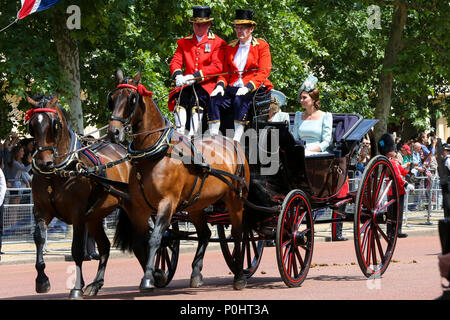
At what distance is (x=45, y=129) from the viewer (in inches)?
358

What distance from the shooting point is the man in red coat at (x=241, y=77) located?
10.1m

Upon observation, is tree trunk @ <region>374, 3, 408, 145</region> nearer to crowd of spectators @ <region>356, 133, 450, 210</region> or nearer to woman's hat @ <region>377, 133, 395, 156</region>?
crowd of spectators @ <region>356, 133, 450, 210</region>

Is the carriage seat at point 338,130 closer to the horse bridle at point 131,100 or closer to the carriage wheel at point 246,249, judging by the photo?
the carriage wheel at point 246,249

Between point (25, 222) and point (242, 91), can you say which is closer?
point (242, 91)

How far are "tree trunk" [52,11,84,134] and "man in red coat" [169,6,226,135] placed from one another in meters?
8.17

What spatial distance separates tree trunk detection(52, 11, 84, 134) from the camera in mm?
18219

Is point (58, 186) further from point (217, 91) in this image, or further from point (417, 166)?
point (417, 166)

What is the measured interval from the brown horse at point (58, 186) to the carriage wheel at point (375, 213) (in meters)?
2.98

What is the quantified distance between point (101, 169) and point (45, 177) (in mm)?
686

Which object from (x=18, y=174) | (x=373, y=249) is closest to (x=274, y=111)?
(x=373, y=249)

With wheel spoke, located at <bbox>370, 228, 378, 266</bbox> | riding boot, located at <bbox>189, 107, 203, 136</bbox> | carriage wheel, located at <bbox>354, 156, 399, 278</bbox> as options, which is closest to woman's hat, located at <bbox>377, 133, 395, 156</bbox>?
carriage wheel, located at <bbox>354, 156, 399, 278</bbox>

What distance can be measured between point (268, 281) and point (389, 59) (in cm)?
1692

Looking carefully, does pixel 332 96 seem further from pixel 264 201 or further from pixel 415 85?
pixel 264 201
